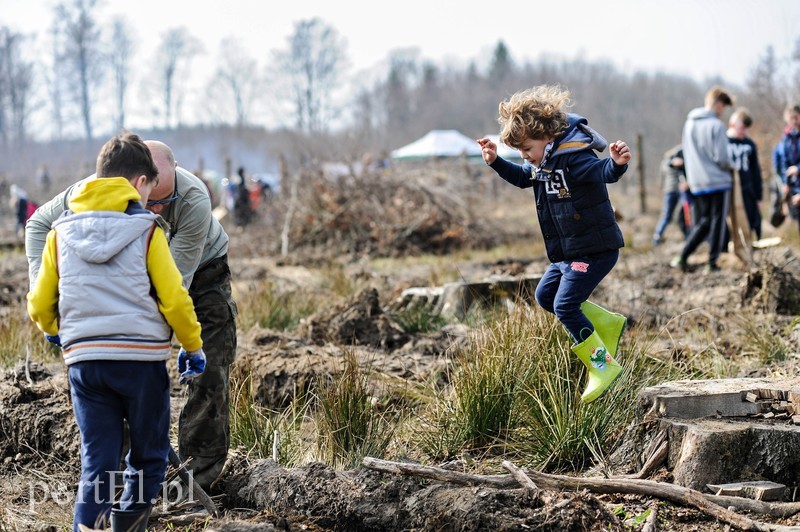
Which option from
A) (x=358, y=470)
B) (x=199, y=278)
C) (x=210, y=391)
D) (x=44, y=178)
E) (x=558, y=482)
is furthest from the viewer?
(x=44, y=178)

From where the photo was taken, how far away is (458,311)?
771cm

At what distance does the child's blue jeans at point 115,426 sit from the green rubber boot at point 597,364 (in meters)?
1.92

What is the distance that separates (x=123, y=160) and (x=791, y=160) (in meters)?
9.63

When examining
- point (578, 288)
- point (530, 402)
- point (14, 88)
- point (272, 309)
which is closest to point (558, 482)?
point (530, 402)

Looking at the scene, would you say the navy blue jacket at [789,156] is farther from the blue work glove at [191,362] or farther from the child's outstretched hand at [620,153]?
the blue work glove at [191,362]

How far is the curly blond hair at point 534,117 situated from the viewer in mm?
4145

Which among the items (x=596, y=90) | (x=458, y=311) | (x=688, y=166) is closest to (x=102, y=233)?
(x=458, y=311)

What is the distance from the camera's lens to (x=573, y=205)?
4207 millimetres

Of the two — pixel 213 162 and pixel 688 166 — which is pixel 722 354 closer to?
pixel 688 166

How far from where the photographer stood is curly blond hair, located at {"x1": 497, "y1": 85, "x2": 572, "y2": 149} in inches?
163

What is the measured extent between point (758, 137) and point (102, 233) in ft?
73.4

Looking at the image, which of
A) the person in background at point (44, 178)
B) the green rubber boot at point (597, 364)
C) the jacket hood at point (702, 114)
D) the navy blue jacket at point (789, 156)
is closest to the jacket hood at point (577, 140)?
the green rubber boot at point (597, 364)

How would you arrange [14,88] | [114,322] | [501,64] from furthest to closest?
[501,64]
[14,88]
[114,322]

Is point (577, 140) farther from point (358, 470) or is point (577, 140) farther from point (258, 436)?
point (258, 436)
